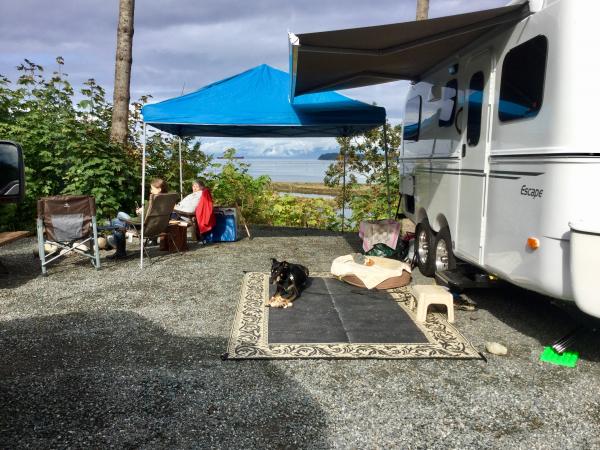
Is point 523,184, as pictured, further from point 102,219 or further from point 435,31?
point 102,219

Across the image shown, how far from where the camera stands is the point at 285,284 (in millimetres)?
4844

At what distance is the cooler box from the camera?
8367 mm

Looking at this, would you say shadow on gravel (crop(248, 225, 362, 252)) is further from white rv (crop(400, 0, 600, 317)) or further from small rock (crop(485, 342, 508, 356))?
small rock (crop(485, 342, 508, 356))

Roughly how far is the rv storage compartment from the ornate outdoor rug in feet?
3.00

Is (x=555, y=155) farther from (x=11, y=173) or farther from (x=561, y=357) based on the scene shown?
(x=11, y=173)

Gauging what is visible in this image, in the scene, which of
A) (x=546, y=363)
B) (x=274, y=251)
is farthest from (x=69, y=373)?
(x=274, y=251)

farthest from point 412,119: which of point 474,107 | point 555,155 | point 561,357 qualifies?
point 561,357

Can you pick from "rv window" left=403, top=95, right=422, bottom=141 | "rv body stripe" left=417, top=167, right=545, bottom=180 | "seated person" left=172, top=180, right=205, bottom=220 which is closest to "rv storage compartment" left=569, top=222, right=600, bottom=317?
"rv body stripe" left=417, top=167, right=545, bottom=180

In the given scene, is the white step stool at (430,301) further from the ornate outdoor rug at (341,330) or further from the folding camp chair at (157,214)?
the folding camp chair at (157,214)

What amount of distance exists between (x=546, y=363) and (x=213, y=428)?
247 centimetres

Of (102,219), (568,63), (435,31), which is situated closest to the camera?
(568,63)

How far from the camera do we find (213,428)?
8.57ft

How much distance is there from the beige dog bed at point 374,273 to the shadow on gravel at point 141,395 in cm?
218

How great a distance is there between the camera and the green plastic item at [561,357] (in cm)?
346
